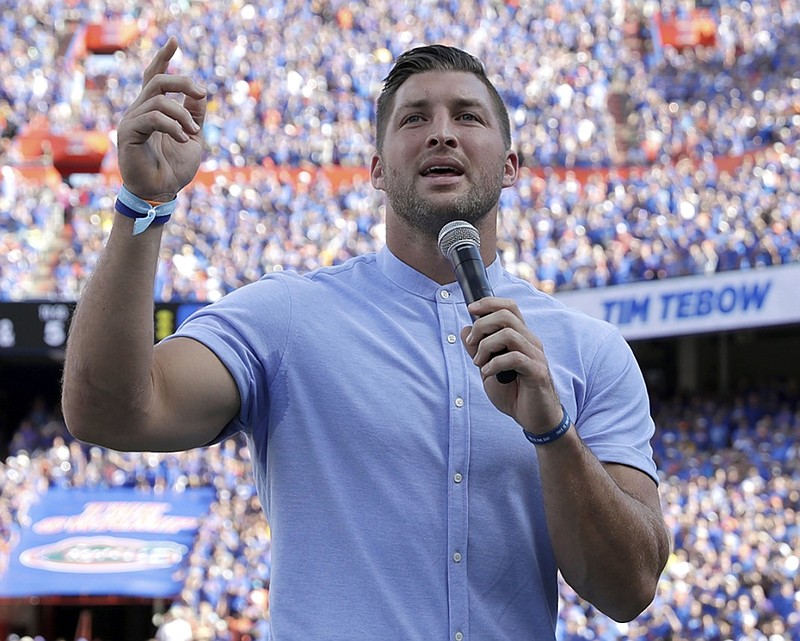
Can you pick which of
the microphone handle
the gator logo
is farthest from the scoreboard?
the microphone handle

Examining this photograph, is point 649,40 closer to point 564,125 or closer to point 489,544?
point 564,125

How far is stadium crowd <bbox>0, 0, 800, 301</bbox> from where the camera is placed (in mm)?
17531

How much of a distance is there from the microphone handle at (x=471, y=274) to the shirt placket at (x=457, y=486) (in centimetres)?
18

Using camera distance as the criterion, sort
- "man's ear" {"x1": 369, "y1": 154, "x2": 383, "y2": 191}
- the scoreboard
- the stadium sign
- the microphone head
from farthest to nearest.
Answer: the scoreboard, the stadium sign, "man's ear" {"x1": 369, "y1": 154, "x2": 383, "y2": 191}, the microphone head

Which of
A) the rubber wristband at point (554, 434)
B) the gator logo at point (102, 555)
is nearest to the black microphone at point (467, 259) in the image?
the rubber wristband at point (554, 434)

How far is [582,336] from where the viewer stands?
245cm

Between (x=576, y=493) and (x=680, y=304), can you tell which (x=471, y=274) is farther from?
(x=680, y=304)

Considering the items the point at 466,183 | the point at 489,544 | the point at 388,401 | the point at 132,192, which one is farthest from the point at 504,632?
the point at 132,192

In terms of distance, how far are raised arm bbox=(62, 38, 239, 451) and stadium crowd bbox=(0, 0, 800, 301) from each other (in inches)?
585

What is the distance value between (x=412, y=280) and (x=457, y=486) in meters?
0.46

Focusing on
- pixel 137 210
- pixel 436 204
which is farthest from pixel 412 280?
pixel 137 210

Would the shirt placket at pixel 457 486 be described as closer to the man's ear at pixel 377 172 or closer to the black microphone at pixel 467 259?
the black microphone at pixel 467 259

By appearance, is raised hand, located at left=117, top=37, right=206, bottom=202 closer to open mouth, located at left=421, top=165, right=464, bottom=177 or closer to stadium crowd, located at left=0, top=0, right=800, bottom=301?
open mouth, located at left=421, top=165, right=464, bottom=177

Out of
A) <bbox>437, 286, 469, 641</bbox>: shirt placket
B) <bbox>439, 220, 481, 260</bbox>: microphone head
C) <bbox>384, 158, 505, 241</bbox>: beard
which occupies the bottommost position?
<bbox>437, 286, 469, 641</bbox>: shirt placket
